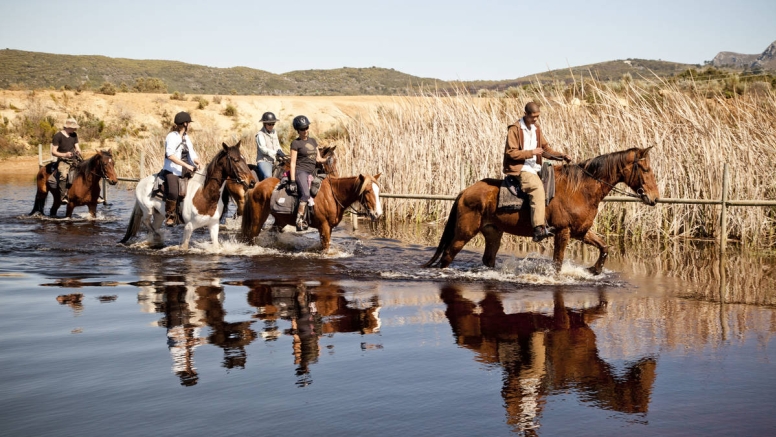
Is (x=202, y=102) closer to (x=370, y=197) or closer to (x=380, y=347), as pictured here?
(x=370, y=197)

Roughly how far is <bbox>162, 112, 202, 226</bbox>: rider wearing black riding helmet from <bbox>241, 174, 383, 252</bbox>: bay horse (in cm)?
125

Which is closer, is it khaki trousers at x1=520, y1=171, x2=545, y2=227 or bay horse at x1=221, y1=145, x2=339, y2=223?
khaki trousers at x1=520, y1=171, x2=545, y2=227

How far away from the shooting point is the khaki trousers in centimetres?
1077

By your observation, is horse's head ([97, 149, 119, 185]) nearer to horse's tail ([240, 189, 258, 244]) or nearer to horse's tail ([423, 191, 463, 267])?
horse's tail ([240, 189, 258, 244])

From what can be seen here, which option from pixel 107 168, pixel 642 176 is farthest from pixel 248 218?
pixel 642 176

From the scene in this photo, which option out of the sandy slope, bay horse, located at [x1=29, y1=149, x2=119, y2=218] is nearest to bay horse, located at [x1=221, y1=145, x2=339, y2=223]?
bay horse, located at [x1=29, y1=149, x2=119, y2=218]

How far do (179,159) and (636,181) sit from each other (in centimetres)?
728

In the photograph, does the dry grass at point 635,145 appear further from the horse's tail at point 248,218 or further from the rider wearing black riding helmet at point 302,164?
the horse's tail at point 248,218

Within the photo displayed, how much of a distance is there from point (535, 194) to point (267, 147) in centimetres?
728

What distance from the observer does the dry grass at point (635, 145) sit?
50.7 feet

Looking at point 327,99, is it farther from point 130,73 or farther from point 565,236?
point 565,236

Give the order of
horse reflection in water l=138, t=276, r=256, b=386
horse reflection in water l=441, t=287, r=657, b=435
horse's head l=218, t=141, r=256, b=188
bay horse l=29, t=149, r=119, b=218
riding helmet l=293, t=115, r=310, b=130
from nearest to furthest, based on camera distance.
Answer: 1. horse reflection in water l=441, t=287, r=657, b=435
2. horse reflection in water l=138, t=276, r=256, b=386
3. horse's head l=218, t=141, r=256, b=188
4. riding helmet l=293, t=115, r=310, b=130
5. bay horse l=29, t=149, r=119, b=218

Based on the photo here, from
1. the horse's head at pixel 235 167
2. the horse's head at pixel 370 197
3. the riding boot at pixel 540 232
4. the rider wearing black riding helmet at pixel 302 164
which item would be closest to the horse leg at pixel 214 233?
the horse's head at pixel 235 167

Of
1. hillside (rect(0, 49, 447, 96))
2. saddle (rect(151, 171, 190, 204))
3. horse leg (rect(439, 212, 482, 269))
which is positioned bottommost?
horse leg (rect(439, 212, 482, 269))
